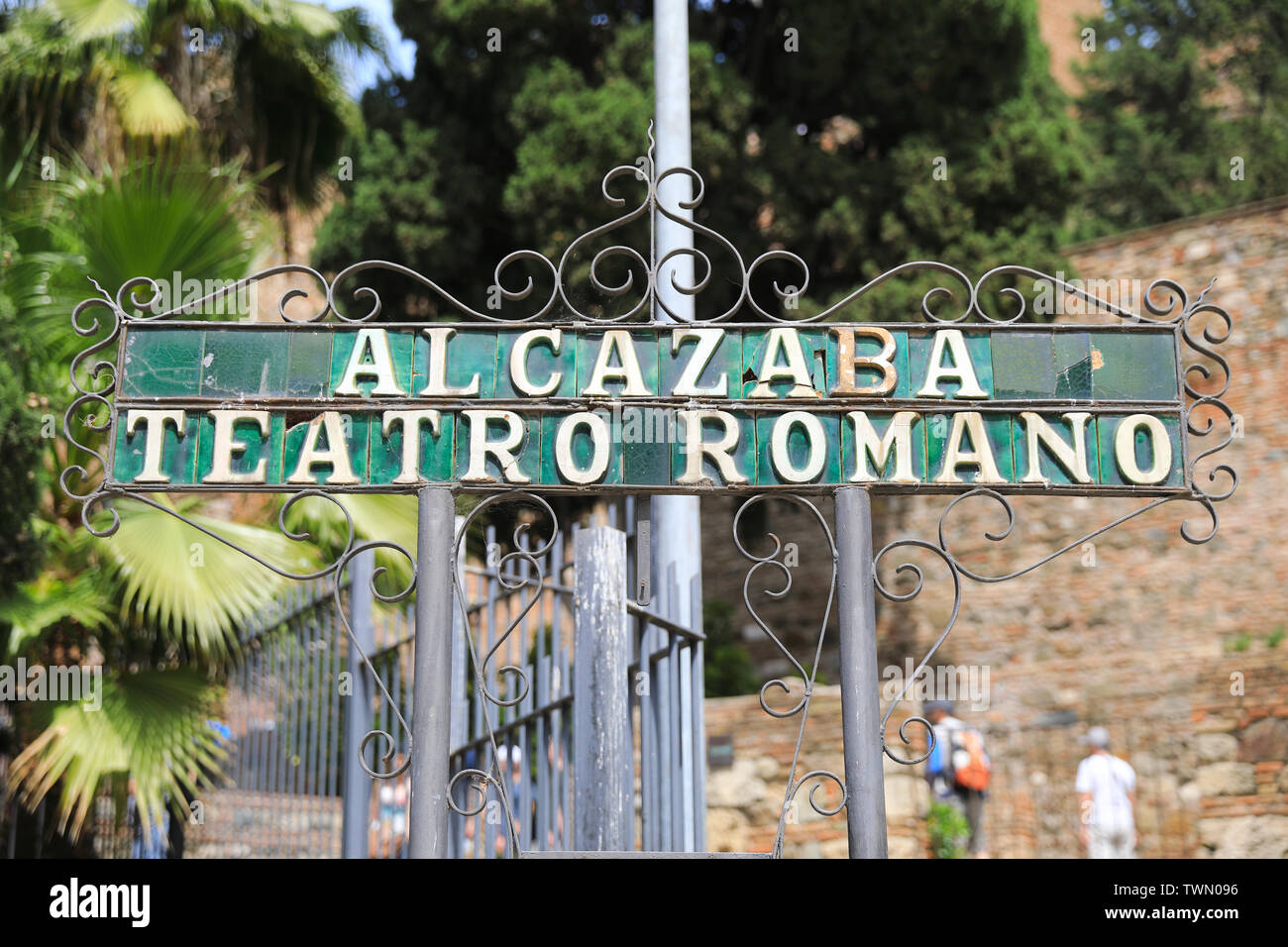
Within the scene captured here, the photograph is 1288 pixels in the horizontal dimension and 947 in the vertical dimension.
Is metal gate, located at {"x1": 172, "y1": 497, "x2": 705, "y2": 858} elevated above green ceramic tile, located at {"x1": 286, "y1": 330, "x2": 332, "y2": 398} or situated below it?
below

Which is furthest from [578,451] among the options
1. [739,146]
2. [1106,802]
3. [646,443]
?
[739,146]

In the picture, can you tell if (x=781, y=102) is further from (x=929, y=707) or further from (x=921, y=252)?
(x=929, y=707)

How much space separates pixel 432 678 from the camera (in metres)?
3.57

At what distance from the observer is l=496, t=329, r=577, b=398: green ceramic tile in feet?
12.4

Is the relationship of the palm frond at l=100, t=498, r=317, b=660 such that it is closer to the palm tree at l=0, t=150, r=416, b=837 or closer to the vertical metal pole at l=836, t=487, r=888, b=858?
the palm tree at l=0, t=150, r=416, b=837

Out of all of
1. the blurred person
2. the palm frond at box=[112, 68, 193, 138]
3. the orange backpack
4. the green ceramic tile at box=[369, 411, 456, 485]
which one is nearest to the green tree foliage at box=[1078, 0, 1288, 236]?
the orange backpack

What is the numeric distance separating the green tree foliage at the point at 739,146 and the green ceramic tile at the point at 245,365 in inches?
305

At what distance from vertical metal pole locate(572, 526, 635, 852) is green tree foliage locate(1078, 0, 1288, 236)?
1673cm

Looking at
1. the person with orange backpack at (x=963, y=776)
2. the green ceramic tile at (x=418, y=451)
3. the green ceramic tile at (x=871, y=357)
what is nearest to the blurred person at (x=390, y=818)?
the green ceramic tile at (x=418, y=451)

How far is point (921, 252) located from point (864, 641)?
886 centimetres

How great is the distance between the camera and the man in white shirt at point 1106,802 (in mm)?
8922

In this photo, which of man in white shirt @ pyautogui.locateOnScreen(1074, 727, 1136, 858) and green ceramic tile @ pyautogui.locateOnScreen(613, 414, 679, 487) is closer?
green ceramic tile @ pyautogui.locateOnScreen(613, 414, 679, 487)
